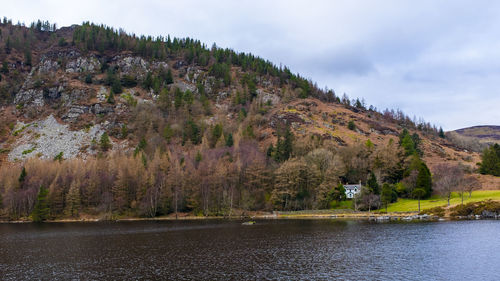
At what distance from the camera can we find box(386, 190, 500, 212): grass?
90.8 m

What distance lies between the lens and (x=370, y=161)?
423 ft

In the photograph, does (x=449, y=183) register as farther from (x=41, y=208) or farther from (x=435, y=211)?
(x=41, y=208)

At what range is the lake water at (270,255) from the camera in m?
35.8

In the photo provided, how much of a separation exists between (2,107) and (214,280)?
721 feet

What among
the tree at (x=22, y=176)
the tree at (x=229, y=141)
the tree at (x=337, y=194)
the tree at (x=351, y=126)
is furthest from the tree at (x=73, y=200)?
the tree at (x=351, y=126)

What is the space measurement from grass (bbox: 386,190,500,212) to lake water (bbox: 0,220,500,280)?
94.5 ft

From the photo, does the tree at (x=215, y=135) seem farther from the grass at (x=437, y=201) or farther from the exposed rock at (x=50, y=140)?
the grass at (x=437, y=201)

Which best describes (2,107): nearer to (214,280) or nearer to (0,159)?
(0,159)

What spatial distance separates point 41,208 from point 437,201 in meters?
125

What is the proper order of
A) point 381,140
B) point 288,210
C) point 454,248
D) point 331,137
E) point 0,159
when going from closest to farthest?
1. point 454,248
2. point 288,210
3. point 0,159
4. point 331,137
5. point 381,140

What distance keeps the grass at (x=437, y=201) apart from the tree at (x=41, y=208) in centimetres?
10921

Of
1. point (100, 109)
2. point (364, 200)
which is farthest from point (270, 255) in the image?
point (100, 109)

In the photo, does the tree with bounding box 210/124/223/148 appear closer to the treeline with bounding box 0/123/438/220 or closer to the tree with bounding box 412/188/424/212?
the treeline with bounding box 0/123/438/220

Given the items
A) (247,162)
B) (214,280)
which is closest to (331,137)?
(247,162)
